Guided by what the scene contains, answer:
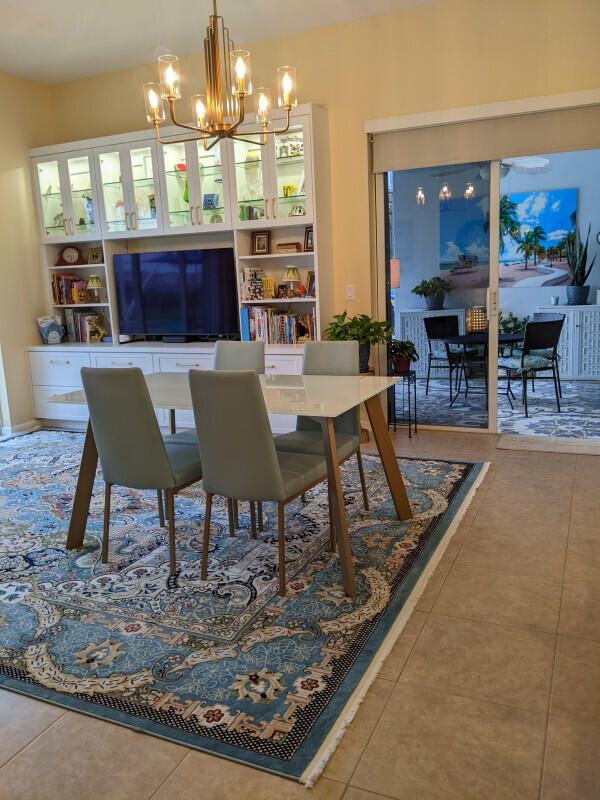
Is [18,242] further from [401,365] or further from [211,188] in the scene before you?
[401,365]

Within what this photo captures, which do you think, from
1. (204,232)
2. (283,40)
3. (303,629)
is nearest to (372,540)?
(303,629)

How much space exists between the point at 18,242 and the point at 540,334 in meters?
4.76

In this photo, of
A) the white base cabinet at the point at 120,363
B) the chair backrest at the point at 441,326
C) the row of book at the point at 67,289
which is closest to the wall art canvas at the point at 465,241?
the chair backrest at the point at 441,326

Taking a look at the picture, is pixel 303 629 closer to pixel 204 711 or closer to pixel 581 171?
pixel 204 711

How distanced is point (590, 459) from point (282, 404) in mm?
2593

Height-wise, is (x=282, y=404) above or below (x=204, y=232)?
below

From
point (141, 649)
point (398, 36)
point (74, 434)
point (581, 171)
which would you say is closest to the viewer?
point (141, 649)

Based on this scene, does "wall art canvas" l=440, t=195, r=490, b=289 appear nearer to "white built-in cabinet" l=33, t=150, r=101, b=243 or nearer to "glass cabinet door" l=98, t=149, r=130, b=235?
"glass cabinet door" l=98, t=149, r=130, b=235

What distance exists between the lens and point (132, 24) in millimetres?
4746

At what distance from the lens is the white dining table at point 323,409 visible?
263 cm

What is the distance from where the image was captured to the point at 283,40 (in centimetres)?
511

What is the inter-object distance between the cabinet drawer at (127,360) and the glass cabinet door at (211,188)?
1.26 metres

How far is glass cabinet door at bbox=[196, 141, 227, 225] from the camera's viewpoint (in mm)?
5203

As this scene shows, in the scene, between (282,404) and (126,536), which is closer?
(282,404)
